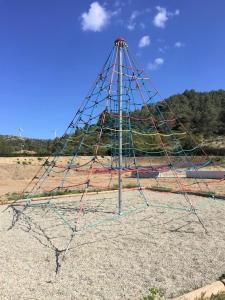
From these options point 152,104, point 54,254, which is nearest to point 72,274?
point 54,254

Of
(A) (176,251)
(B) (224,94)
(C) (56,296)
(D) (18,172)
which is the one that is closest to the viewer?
(C) (56,296)

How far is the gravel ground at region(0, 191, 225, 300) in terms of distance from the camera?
455 cm

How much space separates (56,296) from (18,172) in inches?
1043

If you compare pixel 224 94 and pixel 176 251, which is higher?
pixel 224 94

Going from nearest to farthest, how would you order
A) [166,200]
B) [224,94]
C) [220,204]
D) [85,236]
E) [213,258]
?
1. [213,258]
2. [85,236]
3. [220,204]
4. [166,200]
5. [224,94]

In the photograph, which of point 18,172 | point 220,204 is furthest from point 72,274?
point 18,172

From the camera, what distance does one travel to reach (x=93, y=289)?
4.50 m

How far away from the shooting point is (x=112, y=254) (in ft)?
19.1

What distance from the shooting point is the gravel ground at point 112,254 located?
4.55 meters

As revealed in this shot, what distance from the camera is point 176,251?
5.88 metres

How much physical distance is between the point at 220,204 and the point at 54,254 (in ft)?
18.0

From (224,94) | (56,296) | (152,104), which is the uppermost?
(224,94)

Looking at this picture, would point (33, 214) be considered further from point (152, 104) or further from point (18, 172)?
point (18, 172)

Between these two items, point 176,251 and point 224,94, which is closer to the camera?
point 176,251
